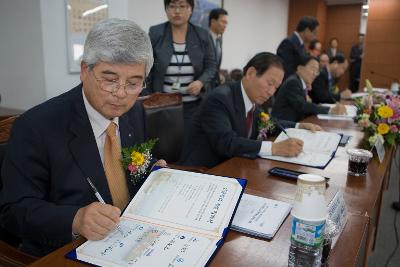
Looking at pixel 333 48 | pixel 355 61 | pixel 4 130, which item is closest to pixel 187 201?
pixel 4 130

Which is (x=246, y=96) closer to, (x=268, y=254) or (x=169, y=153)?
(x=169, y=153)

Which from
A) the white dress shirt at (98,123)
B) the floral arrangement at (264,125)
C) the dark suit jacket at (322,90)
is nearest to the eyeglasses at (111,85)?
the white dress shirt at (98,123)

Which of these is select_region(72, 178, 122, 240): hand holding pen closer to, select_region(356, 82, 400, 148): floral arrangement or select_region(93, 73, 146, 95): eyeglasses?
select_region(93, 73, 146, 95): eyeglasses

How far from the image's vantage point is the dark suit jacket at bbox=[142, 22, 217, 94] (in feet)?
8.52

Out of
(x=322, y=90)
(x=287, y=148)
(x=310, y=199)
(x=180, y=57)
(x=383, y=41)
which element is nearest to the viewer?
(x=310, y=199)

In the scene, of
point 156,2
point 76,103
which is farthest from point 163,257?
point 156,2

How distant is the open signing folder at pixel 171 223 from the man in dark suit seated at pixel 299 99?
2401mm

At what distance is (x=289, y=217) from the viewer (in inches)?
42.1

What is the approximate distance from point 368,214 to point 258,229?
16.5 inches

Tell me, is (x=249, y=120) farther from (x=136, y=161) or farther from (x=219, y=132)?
(x=136, y=161)

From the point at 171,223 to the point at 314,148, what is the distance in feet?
3.91

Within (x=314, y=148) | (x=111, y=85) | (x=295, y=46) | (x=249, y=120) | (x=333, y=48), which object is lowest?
(x=314, y=148)

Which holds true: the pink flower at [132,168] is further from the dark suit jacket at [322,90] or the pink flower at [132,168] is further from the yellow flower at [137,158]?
the dark suit jacket at [322,90]

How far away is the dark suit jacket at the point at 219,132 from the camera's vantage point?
1805 mm
